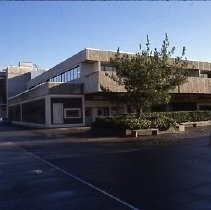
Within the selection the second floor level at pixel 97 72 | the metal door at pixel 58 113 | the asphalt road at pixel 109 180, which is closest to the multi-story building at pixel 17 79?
the second floor level at pixel 97 72

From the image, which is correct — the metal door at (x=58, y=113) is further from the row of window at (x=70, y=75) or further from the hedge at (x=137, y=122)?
the hedge at (x=137, y=122)

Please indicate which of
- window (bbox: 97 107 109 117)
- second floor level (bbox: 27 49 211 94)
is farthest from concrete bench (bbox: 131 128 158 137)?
window (bbox: 97 107 109 117)

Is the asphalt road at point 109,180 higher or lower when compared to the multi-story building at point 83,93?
lower

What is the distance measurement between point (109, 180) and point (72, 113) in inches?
1345

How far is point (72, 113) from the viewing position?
45.1m

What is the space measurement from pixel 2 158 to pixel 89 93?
86.9 ft

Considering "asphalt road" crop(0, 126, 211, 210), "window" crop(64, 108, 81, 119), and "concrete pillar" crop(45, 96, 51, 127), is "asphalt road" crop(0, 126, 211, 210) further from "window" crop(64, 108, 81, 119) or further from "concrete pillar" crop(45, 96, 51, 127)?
"window" crop(64, 108, 81, 119)

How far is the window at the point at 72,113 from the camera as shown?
44781 mm

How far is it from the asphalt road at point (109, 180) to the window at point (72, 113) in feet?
88.7

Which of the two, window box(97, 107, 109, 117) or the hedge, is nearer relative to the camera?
the hedge

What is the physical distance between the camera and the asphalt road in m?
8.56

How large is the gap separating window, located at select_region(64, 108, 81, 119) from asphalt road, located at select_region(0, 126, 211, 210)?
88.7 feet

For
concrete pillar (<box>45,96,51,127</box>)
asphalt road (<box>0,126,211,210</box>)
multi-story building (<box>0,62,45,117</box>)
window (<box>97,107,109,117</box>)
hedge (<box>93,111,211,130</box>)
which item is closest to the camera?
asphalt road (<box>0,126,211,210</box>)

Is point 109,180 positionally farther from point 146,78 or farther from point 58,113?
point 58,113
